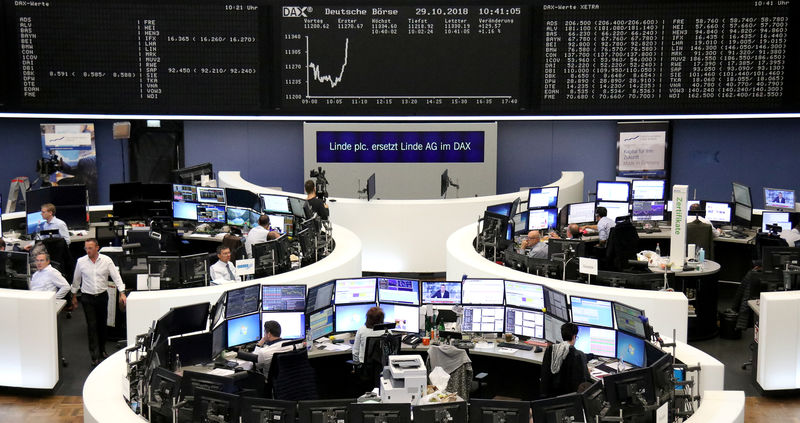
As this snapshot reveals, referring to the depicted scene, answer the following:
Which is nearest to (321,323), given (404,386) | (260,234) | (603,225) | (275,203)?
(404,386)

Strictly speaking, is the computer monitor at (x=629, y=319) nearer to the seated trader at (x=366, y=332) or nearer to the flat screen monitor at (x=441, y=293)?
the flat screen monitor at (x=441, y=293)

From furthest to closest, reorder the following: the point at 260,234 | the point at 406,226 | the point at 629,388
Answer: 1. the point at 406,226
2. the point at 260,234
3. the point at 629,388

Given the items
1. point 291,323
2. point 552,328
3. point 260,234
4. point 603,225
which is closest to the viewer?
point 552,328

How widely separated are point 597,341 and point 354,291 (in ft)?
7.33

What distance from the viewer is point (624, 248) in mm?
11172

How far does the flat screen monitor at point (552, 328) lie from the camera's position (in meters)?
8.25

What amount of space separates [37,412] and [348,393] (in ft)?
9.28

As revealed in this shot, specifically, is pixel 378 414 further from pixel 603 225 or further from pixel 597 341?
pixel 603 225

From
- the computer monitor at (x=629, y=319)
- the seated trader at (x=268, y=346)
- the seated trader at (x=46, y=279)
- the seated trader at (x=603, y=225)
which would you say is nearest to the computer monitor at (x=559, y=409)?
the computer monitor at (x=629, y=319)

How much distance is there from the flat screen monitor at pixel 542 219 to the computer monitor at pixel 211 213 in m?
4.20

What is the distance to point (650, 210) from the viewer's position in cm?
1346

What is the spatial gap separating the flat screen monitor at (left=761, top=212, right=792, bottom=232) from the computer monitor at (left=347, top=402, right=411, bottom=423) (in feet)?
26.3

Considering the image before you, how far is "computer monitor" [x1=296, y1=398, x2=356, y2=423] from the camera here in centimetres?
600

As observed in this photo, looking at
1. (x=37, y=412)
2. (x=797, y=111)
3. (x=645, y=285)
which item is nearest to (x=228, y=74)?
(x=37, y=412)
